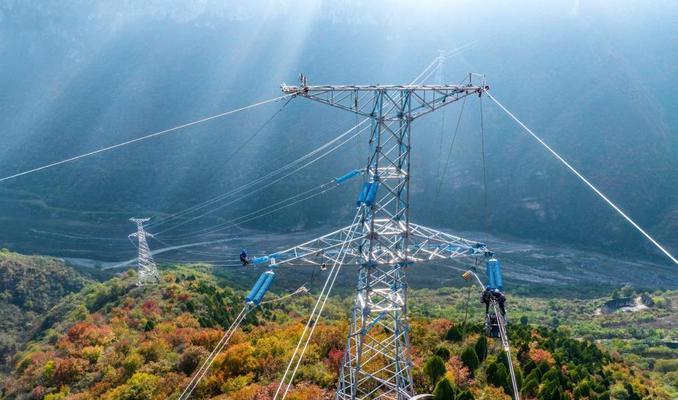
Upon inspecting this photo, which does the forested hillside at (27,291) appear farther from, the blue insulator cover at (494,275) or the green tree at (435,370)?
the blue insulator cover at (494,275)

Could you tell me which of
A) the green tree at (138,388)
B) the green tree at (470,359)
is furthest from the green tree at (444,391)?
the green tree at (138,388)

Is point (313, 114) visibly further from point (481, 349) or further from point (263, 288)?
point (263, 288)

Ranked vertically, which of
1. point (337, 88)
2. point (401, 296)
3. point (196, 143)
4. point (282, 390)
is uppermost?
point (196, 143)

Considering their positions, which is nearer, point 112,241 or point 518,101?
point 112,241

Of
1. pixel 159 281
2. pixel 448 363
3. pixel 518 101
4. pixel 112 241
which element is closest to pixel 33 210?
pixel 112 241

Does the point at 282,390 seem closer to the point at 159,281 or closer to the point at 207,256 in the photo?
the point at 159,281

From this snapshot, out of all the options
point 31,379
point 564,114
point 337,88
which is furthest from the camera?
point 564,114

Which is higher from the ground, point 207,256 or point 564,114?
point 564,114
